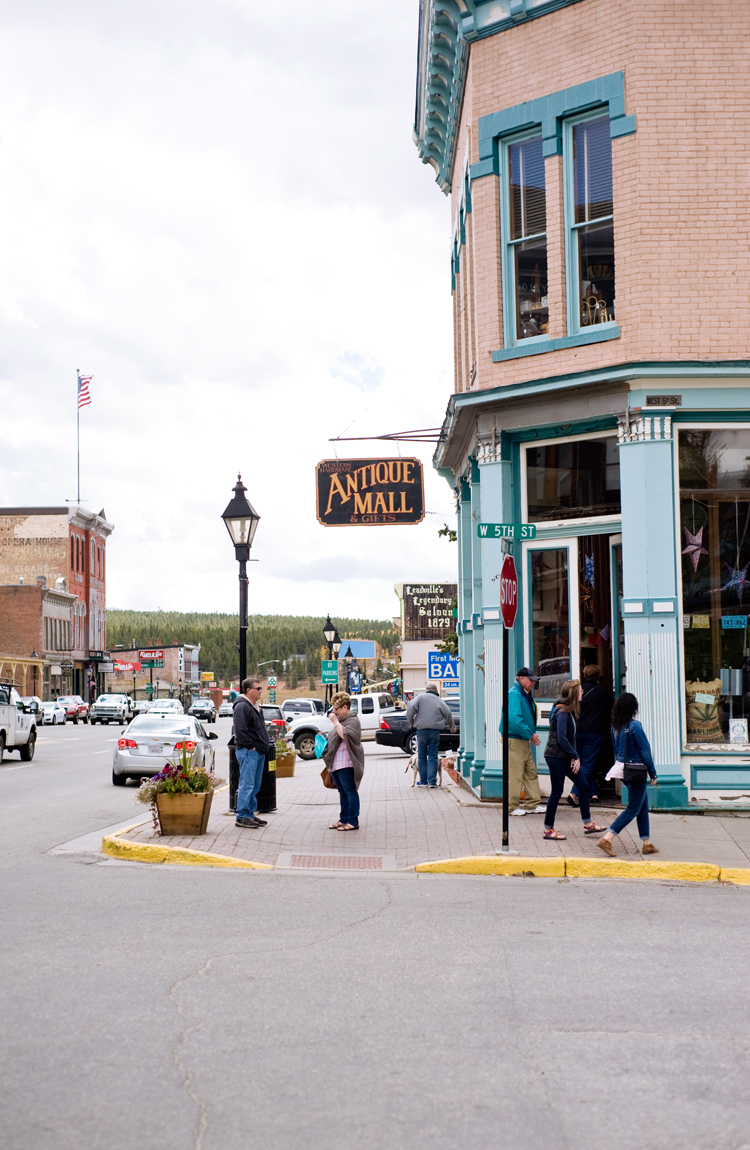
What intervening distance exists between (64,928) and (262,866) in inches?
123

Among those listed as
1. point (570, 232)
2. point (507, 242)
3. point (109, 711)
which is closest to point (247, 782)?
point (507, 242)

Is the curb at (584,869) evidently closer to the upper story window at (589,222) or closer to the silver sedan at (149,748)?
the upper story window at (589,222)

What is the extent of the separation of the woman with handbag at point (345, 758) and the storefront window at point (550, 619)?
9.11ft

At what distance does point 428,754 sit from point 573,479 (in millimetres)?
5988

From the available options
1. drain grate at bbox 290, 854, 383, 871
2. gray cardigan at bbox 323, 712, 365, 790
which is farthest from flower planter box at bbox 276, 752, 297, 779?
drain grate at bbox 290, 854, 383, 871

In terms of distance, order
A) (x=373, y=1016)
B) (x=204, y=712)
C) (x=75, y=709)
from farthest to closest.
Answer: (x=204, y=712), (x=75, y=709), (x=373, y=1016)

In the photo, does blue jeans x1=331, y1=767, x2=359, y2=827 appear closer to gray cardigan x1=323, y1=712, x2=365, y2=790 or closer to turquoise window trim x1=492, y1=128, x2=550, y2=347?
gray cardigan x1=323, y1=712, x2=365, y2=790

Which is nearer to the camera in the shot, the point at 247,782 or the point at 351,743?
the point at 351,743

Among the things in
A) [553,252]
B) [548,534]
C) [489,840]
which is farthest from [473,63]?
[489,840]

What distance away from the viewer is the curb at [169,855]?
10844mm

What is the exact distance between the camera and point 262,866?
424 inches

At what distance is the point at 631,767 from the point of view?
34.4 feet

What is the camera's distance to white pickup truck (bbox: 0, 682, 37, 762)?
2662 centimetres

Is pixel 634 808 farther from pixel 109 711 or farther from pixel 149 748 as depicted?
pixel 109 711
